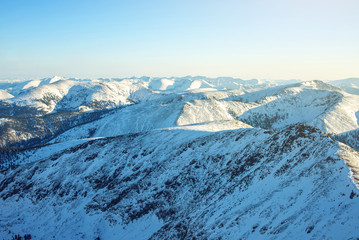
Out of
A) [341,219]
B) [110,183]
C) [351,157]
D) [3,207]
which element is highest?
[351,157]

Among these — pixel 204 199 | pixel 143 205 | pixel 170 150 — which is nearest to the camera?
pixel 204 199

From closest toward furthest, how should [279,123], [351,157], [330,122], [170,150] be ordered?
[351,157] < [170,150] < [330,122] < [279,123]

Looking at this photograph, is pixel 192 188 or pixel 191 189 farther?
pixel 192 188

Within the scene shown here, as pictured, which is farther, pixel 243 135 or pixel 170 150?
pixel 170 150

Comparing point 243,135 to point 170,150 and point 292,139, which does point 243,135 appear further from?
point 170,150

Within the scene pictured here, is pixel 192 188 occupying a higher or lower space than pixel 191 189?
higher

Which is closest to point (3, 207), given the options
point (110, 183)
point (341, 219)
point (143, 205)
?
point (110, 183)

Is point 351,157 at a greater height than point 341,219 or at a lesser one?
greater
